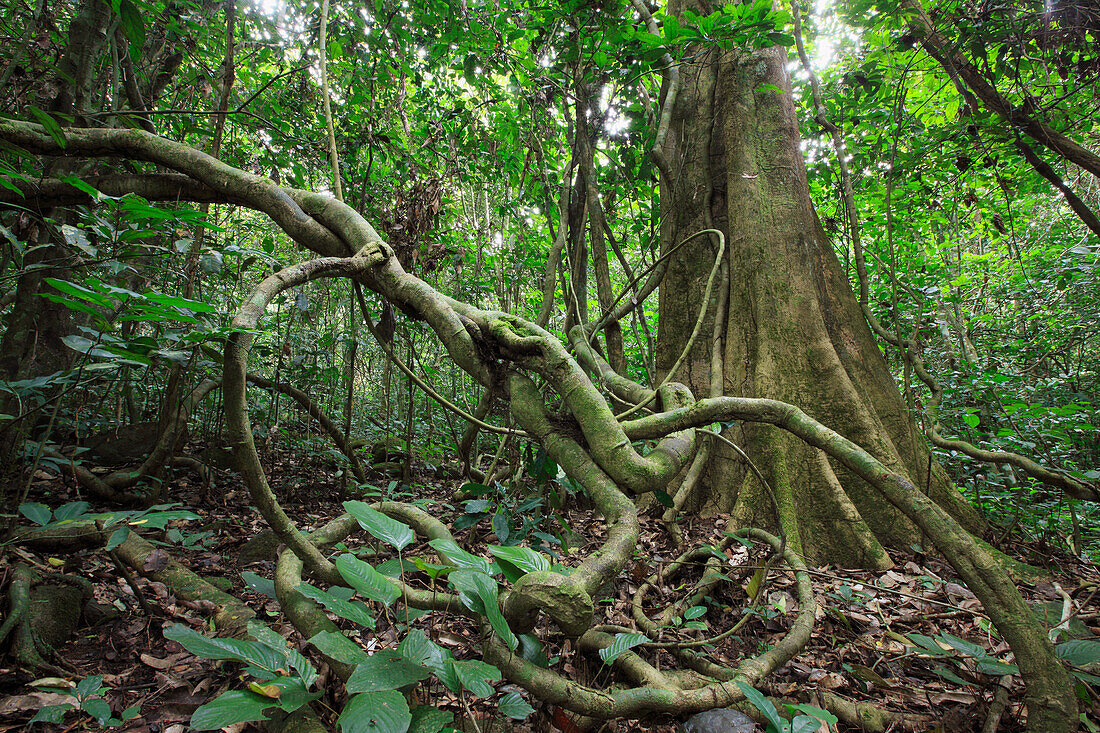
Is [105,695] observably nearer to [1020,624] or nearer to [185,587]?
[185,587]

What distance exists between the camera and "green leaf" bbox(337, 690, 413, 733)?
2.67 ft

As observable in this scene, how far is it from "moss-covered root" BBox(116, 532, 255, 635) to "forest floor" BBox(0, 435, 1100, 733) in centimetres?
5

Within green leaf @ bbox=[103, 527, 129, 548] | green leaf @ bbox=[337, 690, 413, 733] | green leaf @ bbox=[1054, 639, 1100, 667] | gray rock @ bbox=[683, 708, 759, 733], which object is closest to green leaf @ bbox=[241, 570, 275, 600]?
green leaf @ bbox=[103, 527, 129, 548]

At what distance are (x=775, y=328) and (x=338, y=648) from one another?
2.93 metres

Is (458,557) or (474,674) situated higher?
(458,557)

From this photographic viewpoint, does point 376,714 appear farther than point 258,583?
No

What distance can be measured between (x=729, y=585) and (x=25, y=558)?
9.44 feet

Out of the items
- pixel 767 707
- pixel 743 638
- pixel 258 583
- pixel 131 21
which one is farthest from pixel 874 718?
pixel 131 21

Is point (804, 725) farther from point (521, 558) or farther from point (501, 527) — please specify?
point (501, 527)

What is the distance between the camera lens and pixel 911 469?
2.76 m

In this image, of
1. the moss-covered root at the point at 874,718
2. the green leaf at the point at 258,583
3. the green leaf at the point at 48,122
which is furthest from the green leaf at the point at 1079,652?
the green leaf at the point at 48,122

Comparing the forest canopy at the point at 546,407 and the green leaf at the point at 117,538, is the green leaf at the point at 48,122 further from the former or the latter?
the green leaf at the point at 117,538

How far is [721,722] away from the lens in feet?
4.37

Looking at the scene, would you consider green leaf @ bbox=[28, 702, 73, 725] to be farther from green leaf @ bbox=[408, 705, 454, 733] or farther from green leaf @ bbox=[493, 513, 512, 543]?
green leaf @ bbox=[493, 513, 512, 543]
